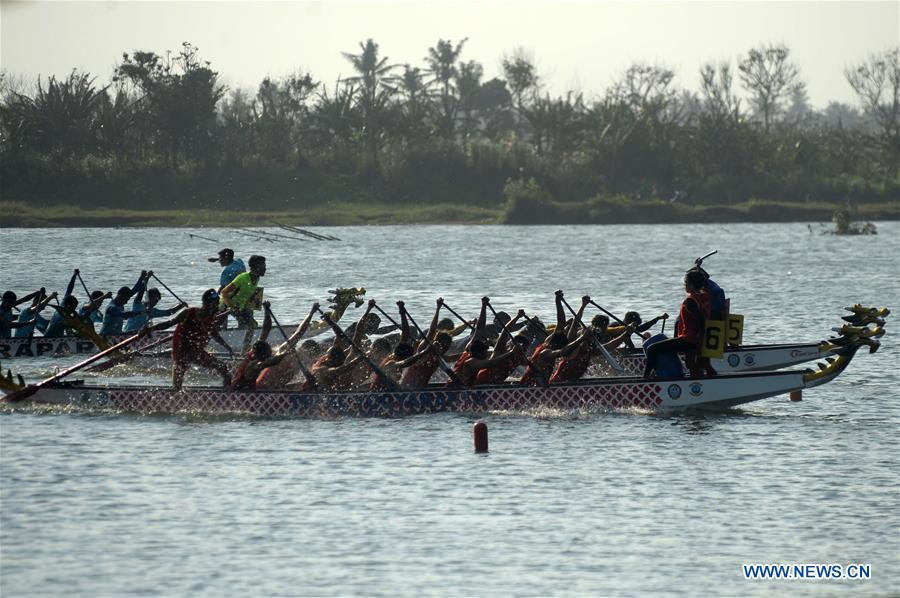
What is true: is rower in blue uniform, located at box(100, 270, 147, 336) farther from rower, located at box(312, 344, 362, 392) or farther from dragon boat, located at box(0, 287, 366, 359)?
rower, located at box(312, 344, 362, 392)

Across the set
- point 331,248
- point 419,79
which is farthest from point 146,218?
point 419,79

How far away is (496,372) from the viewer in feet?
85.7

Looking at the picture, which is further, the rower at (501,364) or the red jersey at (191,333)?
the rower at (501,364)

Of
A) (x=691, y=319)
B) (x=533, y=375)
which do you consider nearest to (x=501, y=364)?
(x=533, y=375)

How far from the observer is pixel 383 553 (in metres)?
17.9

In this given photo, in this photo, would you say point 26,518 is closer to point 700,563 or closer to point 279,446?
point 279,446

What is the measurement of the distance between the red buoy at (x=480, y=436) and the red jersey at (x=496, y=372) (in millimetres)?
2563

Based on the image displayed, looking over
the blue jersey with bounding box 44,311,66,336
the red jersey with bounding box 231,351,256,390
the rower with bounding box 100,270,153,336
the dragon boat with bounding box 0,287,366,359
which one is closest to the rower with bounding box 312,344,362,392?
the red jersey with bounding box 231,351,256,390

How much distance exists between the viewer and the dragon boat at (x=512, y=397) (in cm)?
2505

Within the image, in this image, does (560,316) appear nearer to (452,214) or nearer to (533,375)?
(533,375)

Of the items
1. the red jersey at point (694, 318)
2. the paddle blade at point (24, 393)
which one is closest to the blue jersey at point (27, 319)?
the paddle blade at point (24, 393)

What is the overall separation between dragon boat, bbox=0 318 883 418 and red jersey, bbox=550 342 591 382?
22.7 inches

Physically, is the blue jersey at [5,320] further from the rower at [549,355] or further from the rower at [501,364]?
the rower at [549,355]

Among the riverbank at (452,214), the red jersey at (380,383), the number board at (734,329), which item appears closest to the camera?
the red jersey at (380,383)
